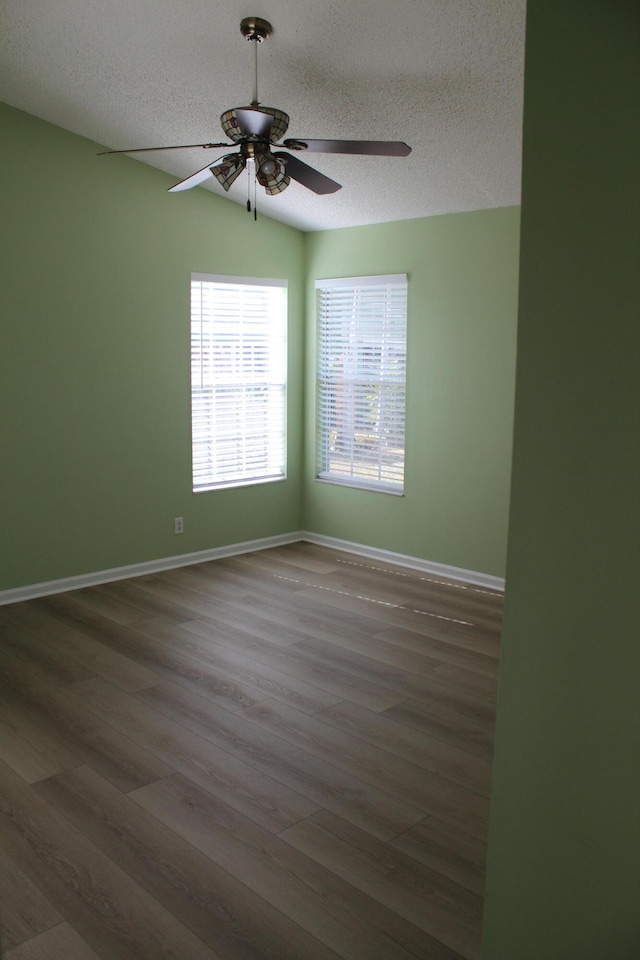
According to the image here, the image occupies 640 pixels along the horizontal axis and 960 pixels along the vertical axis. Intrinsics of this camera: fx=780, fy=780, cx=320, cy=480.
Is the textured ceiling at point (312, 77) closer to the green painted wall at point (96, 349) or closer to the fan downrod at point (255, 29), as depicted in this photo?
the fan downrod at point (255, 29)

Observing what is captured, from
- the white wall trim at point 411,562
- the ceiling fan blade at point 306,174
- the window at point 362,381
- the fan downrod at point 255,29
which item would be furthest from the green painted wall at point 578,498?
the window at point 362,381

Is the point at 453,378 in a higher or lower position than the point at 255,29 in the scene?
lower

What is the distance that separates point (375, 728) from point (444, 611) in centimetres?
166

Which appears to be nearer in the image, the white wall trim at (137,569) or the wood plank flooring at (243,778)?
the wood plank flooring at (243,778)

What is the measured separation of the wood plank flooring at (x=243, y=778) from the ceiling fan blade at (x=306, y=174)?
231 cm

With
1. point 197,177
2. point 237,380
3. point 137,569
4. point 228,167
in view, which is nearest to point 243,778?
point 228,167

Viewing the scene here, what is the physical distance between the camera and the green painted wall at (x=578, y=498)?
4.27 feet

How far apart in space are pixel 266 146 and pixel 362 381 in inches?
115

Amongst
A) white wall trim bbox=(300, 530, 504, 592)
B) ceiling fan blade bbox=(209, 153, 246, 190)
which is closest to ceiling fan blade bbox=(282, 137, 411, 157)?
ceiling fan blade bbox=(209, 153, 246, 190)

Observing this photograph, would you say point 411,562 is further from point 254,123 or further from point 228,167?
point 254,123

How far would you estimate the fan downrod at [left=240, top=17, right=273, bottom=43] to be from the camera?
3207 millimetres

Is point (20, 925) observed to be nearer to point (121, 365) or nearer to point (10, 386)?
point (10, 386)

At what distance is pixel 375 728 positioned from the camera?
130 inches

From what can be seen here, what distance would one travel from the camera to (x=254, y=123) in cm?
300
